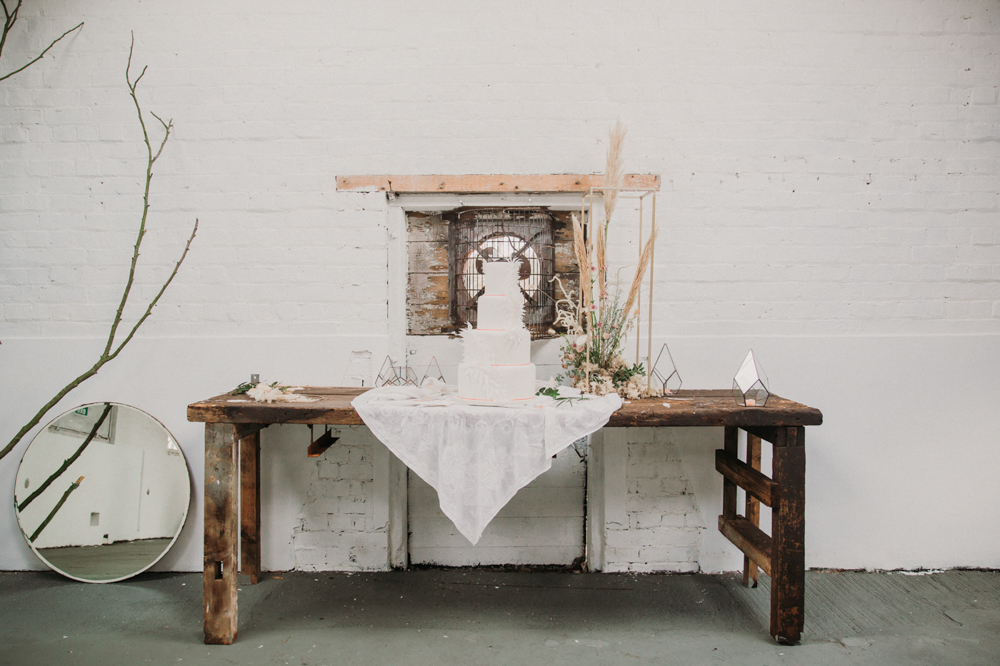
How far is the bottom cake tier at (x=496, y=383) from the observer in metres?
2.17

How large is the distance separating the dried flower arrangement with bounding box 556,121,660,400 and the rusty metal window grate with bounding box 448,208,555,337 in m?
0.30

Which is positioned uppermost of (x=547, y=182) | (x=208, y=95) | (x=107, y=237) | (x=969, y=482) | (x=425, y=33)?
(x=425, y=33)

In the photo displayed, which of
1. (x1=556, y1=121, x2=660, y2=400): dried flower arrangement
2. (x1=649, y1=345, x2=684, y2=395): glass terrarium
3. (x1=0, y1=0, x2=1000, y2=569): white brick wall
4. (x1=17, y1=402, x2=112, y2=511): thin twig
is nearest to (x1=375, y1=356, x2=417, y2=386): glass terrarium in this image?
(x1=0, y1=0, x2=1000, y2=569): white brick wall

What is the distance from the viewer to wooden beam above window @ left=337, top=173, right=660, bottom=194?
2727 mm

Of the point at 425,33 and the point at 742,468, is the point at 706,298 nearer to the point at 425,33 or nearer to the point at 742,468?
the point at 742,468

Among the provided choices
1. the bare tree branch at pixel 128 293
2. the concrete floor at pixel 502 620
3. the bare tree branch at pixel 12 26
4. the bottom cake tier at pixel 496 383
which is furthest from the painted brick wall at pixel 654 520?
the bare tree branch at pixel 12 26

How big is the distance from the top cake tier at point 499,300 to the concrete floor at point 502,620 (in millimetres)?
1290

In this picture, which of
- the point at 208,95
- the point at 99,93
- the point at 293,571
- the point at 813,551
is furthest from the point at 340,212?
the point at 813,551

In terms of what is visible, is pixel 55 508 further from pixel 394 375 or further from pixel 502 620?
pixel 502 620

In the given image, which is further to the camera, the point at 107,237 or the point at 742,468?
the point at 107,237

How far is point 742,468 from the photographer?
2.46 m

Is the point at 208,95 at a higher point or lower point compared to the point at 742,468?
higher

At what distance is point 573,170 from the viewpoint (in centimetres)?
274

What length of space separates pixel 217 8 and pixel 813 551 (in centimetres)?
414
